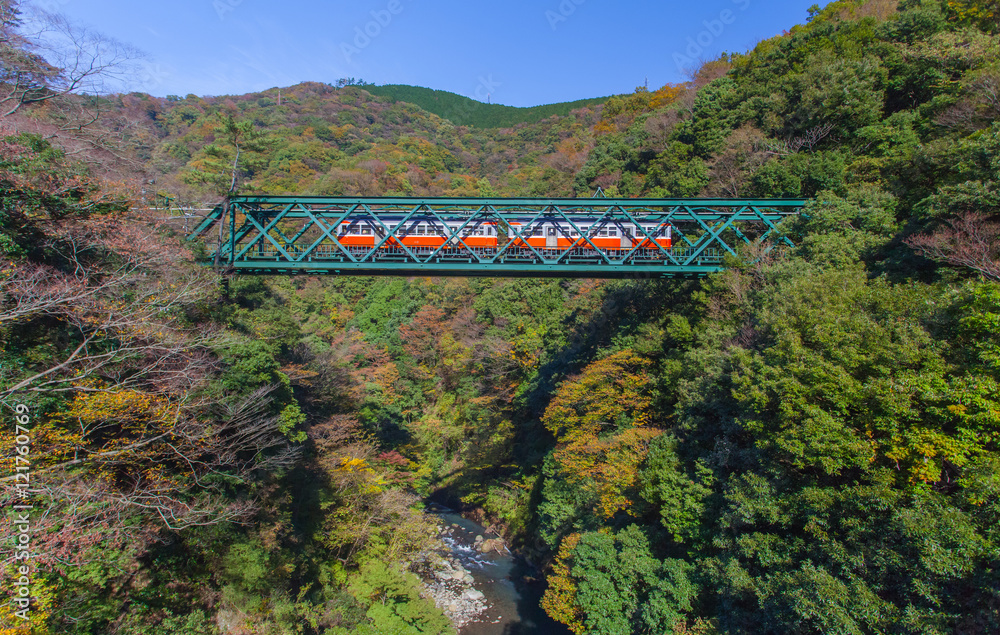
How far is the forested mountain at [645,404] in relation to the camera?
674 centimetres

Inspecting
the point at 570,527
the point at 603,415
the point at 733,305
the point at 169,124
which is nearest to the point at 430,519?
the point at 570,527

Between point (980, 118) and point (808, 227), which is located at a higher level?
point (980, 118)

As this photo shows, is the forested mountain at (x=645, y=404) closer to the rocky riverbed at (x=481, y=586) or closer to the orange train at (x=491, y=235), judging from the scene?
the rocky riverbed at (x=481, y=586)

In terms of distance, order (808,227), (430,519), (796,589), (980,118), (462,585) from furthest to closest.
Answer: (430,519)
(462,585)
(808,227)
(980,118)
(796,589)

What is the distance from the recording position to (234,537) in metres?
11.4

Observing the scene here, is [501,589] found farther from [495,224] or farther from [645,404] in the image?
[495,224]

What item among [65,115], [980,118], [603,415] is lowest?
[603,415]

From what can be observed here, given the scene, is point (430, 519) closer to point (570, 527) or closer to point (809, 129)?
point (570, 527)

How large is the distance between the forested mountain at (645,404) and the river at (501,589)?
1.17m

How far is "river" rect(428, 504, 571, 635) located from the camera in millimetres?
16062

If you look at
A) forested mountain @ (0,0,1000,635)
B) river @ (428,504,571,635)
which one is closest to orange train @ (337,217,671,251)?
forested mountain @ (0,0,1000,635)

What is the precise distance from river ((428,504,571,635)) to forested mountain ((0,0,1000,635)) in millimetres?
1169

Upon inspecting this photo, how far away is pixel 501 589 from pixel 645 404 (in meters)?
9.97

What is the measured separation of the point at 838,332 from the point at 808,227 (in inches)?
221
